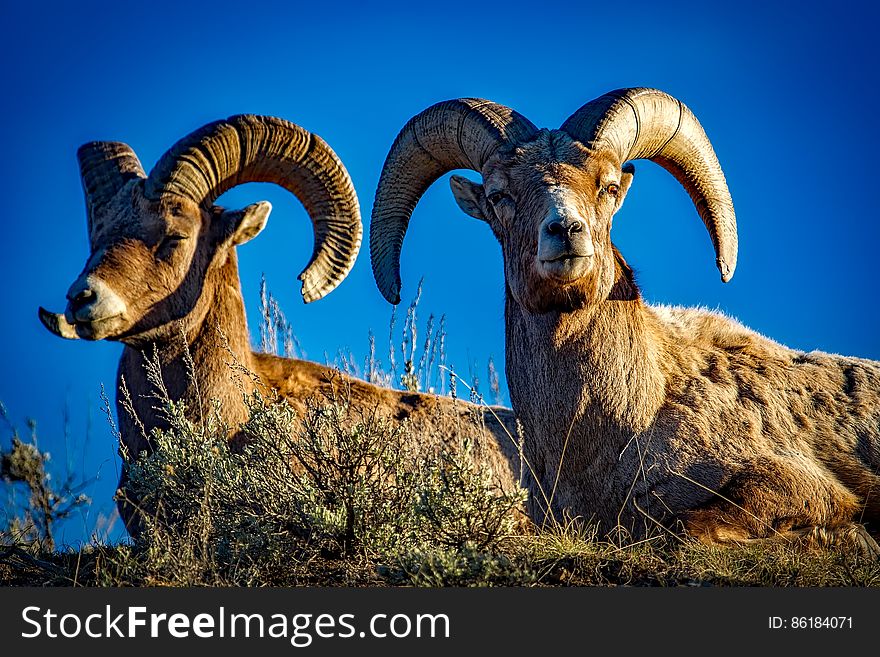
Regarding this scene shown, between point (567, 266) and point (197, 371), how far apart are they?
3630mm

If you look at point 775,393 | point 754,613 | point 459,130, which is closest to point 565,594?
point 754,613

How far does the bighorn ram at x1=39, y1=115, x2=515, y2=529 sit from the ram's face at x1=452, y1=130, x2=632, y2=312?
2306 millimetres

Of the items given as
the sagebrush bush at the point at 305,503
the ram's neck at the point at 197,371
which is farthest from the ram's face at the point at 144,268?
the sagebrush bush at the point at 305,503

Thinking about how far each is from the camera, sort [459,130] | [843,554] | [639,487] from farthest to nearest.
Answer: [459,130], [639,487], [843,554]

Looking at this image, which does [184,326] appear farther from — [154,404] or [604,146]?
[604,146]

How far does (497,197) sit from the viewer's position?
705 cm

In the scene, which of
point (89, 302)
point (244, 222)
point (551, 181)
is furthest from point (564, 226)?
point (89, 302)

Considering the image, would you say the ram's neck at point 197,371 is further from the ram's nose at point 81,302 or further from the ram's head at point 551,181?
the ram's head at point 551,181

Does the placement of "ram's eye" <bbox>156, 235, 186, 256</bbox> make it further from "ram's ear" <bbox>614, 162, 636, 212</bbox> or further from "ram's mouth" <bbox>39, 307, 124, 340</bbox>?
"ram's ear" <bbox>614, 162, 636, 212</bbox>

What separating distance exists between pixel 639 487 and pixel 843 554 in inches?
50.1

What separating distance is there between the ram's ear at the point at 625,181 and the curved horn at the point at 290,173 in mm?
2929

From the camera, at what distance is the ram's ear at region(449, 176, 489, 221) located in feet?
24.7

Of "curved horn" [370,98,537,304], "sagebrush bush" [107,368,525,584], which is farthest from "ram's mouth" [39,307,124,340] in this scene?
"curved horn" [370,98,537,304]

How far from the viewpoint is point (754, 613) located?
4.70 m
